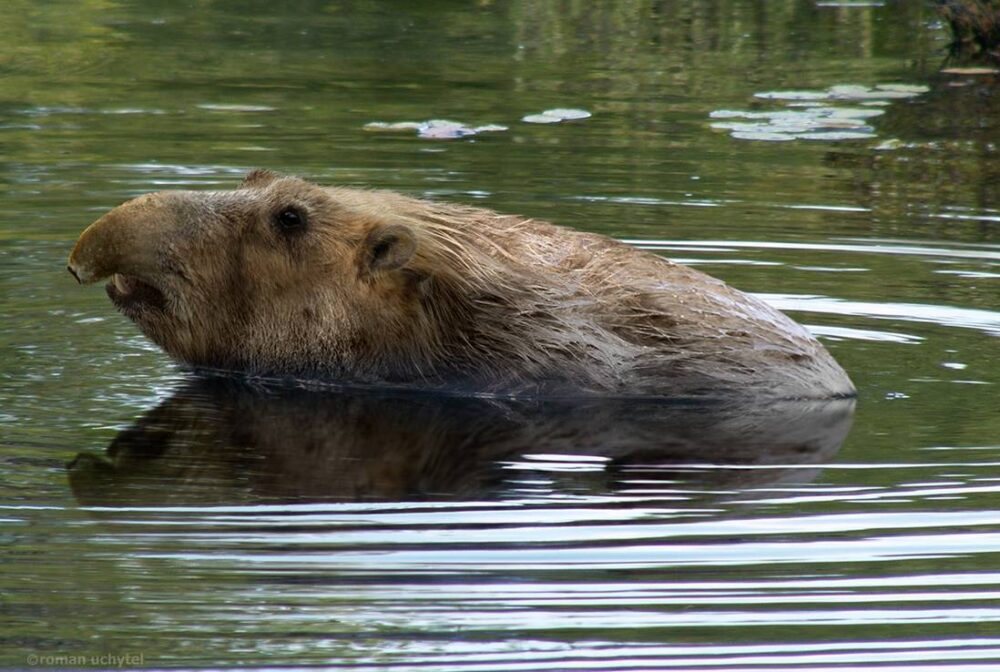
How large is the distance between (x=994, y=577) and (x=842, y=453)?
4.89 ft

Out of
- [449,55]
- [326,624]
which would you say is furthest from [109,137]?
[326,624]

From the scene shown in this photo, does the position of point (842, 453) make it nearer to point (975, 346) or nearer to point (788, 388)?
point (788, 388)

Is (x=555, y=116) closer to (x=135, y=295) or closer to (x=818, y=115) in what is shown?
(x=818, y=115)

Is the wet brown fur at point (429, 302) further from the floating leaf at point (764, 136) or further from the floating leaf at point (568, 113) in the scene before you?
the floating leaf at point (568, 113)

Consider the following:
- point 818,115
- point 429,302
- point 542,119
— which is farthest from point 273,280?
point 818,115

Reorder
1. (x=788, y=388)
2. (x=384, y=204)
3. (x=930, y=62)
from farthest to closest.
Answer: (x=930, y=62) < (x=384, y=204) < (x=788, y=388)

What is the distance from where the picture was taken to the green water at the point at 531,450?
4.99 metres

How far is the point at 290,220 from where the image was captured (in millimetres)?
8070

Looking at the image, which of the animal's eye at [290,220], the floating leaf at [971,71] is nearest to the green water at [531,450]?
the animal's eye at [290,220]

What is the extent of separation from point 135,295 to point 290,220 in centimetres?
75

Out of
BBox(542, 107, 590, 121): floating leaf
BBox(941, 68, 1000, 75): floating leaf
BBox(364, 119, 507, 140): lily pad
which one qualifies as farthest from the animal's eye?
BBox(941, 68, 1000, 75): floating leaf

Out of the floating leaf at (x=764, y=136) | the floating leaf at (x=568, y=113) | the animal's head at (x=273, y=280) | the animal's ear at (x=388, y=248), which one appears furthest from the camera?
the floating leaf at (x=568, y=113)

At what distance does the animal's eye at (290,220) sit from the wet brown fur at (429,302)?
0.02 meters

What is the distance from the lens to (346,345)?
8.04 meters
